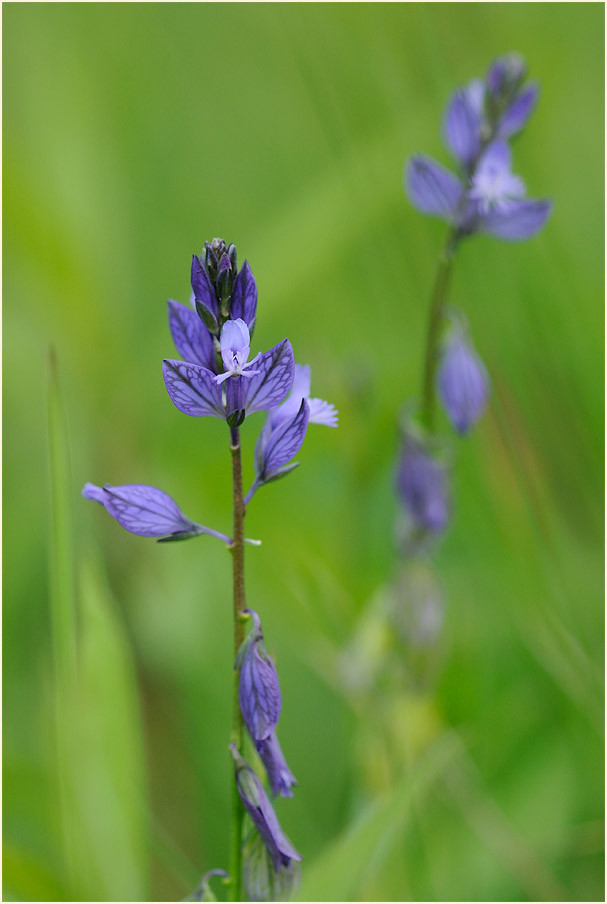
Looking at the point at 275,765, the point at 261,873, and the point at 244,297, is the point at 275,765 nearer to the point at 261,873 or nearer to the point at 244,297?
the point at 261,873

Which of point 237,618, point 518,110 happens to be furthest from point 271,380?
point 518,110

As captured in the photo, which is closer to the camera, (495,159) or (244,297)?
(244,297)

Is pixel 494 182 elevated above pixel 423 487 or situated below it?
above

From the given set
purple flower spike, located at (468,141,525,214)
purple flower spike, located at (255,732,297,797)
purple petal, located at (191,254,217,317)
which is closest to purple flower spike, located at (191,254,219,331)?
purple petal, located at (191,254,217,317)

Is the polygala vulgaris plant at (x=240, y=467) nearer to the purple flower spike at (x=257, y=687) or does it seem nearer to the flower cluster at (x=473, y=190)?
the purple flower spike at (x=257, y=687)

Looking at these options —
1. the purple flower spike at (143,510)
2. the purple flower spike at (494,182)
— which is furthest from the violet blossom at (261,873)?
the purple flower spike at (494,182)

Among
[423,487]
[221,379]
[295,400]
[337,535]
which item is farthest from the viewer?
[337,535]

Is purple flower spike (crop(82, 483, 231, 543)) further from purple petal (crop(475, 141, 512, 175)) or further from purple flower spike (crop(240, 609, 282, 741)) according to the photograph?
purple petal (crop(475, 141, 512, 175))

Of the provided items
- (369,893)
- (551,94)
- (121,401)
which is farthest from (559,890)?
(551,94)
